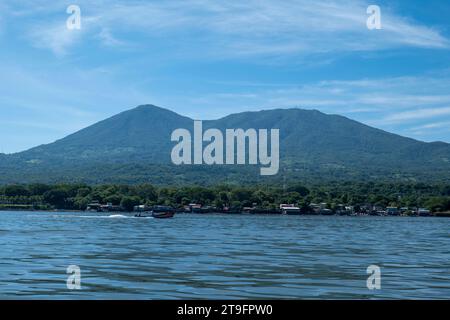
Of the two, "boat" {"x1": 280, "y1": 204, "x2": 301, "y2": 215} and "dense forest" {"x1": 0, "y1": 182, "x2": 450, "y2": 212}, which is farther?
"dense forest" {"x1": 0, "y1": 182, "x2": 450, "y2": 212}

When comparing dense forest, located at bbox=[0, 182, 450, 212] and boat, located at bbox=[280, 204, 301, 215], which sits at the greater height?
dense forest, located at bbox=[0, 182, 450, 212]

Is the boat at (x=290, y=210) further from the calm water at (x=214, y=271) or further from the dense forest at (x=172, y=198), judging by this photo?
the calm water at (x=214, y=271)

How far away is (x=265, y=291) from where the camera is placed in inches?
762

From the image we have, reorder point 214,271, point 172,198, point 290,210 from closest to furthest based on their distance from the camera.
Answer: point 214,271 < point 290,210 < point 172,198

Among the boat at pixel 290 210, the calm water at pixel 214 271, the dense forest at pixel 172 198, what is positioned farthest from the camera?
the dense forest at pixel 172 198

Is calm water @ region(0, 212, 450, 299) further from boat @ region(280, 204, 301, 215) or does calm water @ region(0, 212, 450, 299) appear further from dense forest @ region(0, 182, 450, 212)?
dense forest @ region(0, 182, 450, 212)

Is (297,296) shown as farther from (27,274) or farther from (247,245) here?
(247,245)

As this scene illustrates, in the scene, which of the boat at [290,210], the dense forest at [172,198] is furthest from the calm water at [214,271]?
the dense forest at [172,198]

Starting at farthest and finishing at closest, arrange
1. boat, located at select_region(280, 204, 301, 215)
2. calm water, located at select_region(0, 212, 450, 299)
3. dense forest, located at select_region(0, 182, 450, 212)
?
dense forest, located at select_region(0, 182, 450, 212)
boat, located at select_region(280, 204, 301, 215)
calm water, located at select_region(0, 212, 450, 299)

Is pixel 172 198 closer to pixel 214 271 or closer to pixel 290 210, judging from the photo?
pixel 290 210

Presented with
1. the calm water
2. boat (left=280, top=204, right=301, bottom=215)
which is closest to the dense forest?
boat (left=280, top=204, right=301, bottom=215)

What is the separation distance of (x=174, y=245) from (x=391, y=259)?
39.0 ft

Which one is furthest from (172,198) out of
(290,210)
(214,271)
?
(214,271)

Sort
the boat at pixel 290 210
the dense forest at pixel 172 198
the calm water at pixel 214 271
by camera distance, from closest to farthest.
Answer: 1. the calm water at pixel 214 271
2. the boat at pixel 290 210
3. the dense forest at pixel 172 198
